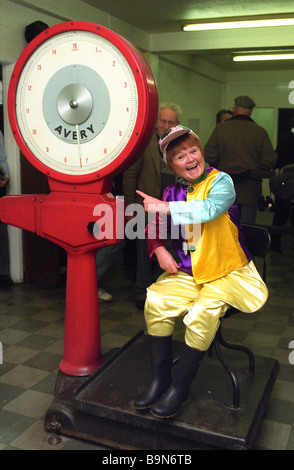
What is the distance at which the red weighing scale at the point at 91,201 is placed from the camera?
1.80 meters

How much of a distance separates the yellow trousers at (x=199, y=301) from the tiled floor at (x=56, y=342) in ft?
1.69

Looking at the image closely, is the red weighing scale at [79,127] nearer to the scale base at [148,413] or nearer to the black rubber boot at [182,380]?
the scale base at [148,413]

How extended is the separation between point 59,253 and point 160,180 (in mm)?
1161

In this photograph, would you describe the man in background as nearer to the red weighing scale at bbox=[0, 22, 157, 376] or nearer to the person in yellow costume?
the person in yellow costume

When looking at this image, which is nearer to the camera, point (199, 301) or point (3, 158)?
point (199, 301)

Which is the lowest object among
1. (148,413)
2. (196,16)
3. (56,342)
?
(56,342)

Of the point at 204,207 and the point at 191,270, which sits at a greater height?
the point at 204,207

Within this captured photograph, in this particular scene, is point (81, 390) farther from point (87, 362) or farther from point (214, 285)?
point (214, 285)

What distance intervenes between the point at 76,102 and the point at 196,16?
391 centimetres

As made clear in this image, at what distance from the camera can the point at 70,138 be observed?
1.92 meters

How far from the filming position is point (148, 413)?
1.82 metres

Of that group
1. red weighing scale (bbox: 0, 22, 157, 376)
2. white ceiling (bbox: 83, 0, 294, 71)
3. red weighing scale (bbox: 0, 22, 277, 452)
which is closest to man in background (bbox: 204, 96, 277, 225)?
white ceiling (bbox: 83, 0, 294, 71)

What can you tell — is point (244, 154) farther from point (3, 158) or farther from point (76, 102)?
point (76, 102)

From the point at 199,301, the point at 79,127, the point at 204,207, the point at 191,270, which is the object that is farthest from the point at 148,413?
the point at 79,127
